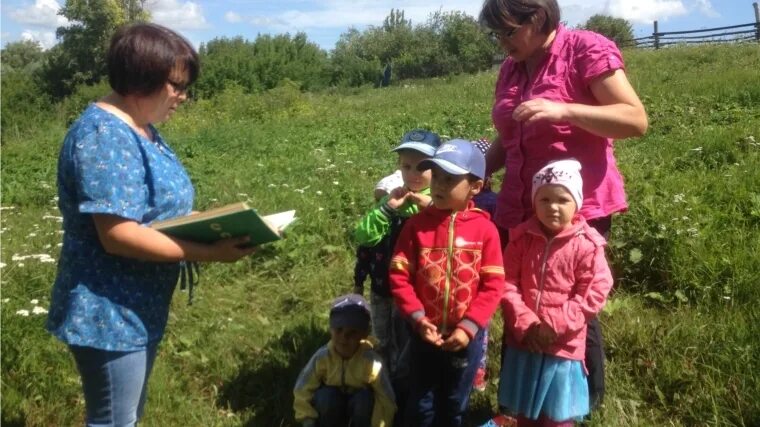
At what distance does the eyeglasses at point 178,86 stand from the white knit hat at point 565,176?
1.33 meters

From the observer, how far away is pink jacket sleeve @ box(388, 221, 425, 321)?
2.66 metres

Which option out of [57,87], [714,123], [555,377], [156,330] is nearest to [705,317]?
[555,377]

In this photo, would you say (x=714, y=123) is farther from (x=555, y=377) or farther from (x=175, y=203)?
(x=175, y=203)

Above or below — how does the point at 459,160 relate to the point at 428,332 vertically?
above

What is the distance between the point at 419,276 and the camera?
8.88 ft

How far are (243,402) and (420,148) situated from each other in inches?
65.5

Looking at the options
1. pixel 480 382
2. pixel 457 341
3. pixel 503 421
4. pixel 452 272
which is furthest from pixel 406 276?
pixel 480 382

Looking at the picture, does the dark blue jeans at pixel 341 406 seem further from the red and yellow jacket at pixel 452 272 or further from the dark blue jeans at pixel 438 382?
the red and yellow jacket at pixel 452 272

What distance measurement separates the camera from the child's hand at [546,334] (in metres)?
2.62

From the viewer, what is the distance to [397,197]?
3.13 metres

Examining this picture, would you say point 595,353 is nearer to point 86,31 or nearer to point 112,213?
point 112,213

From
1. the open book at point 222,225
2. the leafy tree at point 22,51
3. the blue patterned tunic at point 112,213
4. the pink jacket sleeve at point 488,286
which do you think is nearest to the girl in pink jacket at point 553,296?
the pink jacket sleeve at point 488,286

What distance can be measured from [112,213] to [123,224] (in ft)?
0.16

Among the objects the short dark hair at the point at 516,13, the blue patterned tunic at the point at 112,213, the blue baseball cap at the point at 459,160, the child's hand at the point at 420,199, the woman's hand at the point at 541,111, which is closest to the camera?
the blue patterned tunic at the point at 112,213
